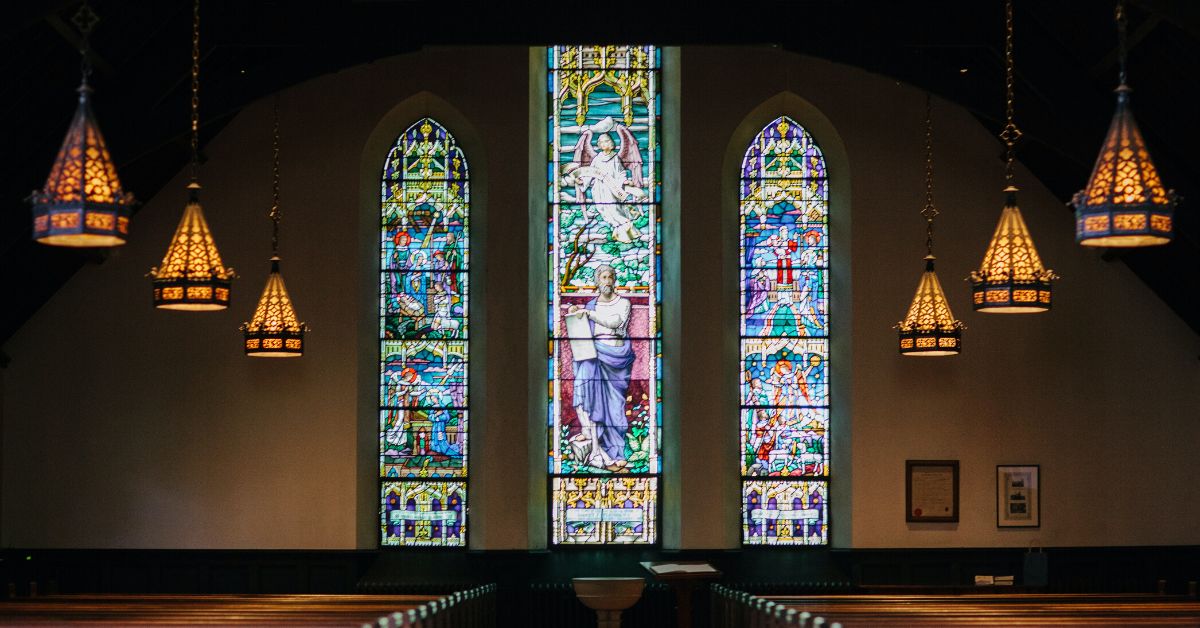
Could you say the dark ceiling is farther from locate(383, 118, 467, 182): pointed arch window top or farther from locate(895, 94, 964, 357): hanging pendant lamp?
locate(383, 118, 467, 182): pointed arch window top

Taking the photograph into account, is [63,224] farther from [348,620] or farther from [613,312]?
[613,312]

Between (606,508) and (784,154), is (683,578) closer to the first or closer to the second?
(606,508)

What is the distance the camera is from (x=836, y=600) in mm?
9828

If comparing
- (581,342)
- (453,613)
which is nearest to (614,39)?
(581,342)

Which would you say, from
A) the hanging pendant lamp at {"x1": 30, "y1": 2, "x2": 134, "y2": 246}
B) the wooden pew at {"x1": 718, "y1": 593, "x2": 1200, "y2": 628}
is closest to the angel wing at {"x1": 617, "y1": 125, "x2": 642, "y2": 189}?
the wooden pew at {"x1": 718, "y1": 593, "x2": 1200, "y2": 628}

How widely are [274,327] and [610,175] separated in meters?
3.87

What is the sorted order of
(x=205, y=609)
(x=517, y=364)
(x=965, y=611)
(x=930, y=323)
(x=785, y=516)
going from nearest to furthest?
(x=965, y=611)
(x=205, y=609)
(x=930, y=323)
(x=517, y=364)
(x=785, y=516)

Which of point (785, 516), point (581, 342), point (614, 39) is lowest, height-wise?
point (785, 516)

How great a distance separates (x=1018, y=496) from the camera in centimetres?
1243

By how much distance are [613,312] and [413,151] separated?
89.6 inches

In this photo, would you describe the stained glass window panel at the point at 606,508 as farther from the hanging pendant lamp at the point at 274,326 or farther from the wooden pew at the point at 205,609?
the hanging pendant lamp at the point at 274,326

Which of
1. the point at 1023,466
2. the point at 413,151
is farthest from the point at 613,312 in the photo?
the point at 1023,466

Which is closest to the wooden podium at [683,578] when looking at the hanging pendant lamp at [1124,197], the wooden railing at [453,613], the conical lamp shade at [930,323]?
the wooden railing at [453,613]

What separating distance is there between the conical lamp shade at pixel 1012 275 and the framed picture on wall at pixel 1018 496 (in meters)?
4.65
